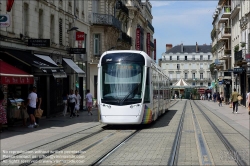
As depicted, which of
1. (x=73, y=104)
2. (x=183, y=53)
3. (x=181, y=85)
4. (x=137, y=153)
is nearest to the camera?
(x=137, y=153)

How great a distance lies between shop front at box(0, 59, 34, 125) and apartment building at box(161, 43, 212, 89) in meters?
121

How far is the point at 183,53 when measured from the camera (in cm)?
14212

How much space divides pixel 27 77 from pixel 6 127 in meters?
2.26

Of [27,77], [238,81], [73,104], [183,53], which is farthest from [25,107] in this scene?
[183,53]

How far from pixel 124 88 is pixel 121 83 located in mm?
241

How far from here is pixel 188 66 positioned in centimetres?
14162

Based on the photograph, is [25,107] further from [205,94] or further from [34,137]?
[205,94]

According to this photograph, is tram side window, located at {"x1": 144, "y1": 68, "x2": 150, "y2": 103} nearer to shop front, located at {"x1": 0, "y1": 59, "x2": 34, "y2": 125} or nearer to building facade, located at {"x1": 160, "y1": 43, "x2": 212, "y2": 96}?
shop front, located at {"x1": 0, "y1": 59, "x2": 34, "y2": 125}

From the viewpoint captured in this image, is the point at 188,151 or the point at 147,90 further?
the point at 147,90

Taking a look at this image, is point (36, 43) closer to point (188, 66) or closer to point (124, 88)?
point (124, 88)

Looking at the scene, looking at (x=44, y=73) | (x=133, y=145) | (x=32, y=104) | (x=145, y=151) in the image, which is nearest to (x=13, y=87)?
(x=44, y=73)

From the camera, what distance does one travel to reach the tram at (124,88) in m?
18.0

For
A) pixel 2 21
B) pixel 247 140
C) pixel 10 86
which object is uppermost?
pixel 2 21

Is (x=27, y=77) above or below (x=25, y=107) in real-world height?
above
